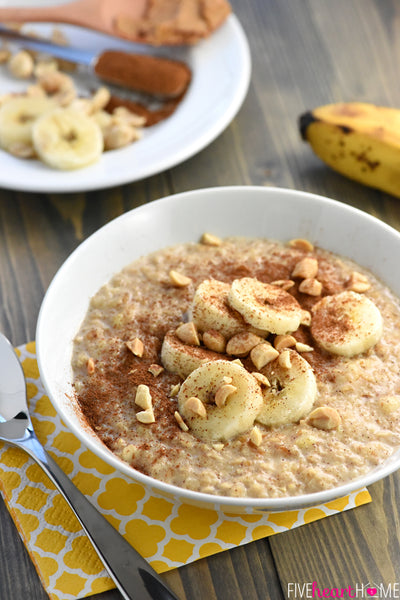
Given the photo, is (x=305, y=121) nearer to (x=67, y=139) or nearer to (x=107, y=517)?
(x=67, y=139)

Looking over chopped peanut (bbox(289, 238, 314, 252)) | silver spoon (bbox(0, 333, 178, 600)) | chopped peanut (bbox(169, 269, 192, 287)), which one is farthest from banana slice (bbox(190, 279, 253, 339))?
silver spoon (bbox(0, 333, 178, 600))

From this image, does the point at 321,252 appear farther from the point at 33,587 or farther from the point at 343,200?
the point at 33,587

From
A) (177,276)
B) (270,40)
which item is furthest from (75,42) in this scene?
(177,276)

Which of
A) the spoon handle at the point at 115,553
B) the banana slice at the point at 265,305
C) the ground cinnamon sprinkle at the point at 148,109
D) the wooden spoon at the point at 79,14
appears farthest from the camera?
the wooden spoon at the point at 79,14

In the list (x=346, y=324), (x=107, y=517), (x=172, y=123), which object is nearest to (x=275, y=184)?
(x=172, y=123)

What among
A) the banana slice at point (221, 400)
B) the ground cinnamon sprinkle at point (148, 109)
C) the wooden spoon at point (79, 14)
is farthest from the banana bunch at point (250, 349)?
the wooden spoon at point (79, 14)

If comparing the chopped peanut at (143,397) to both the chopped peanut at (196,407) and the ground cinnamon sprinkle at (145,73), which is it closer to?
the chopped peanut at (196,407)

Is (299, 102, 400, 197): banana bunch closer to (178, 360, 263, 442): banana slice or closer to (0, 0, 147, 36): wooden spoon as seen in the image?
(0, 0, 147, 36): wooden spoon

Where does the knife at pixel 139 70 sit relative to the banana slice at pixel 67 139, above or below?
above
